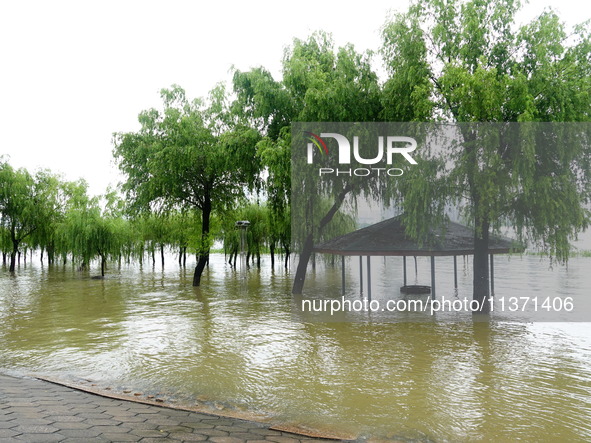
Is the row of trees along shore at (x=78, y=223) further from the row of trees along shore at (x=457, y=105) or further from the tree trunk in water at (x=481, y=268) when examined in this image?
the tree trunk in water at (x=481, y=268)

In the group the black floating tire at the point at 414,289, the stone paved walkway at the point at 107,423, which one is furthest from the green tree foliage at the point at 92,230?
the stone paved walkway at the point at 107,423

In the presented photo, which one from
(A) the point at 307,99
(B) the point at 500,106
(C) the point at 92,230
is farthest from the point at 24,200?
(B) the point at 500,106

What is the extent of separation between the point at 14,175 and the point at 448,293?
30076 mm

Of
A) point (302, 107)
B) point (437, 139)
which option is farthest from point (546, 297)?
point (302, 107)

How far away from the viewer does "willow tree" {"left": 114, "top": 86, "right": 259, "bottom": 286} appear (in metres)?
22.9

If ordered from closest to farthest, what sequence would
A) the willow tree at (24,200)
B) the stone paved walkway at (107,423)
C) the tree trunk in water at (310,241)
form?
the stone paved walkway at (107,423) → the tree trunk in water at (310,241) → the willow tree at (24,200)

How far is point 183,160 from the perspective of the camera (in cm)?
2295

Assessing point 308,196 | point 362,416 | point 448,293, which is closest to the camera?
point 362,416

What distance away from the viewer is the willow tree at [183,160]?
75.1ft

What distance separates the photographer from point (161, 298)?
71.0ft

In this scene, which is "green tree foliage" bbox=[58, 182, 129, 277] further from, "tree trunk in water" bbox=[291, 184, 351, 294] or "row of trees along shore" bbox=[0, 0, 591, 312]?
"tree trunk in water" bbox=[291, 184, 351, 294]

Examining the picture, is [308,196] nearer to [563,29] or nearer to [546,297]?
[563,29]

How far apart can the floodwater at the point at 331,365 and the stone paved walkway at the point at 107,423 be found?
923 millimetres

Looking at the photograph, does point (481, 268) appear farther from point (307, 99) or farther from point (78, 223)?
point (78, 223)
